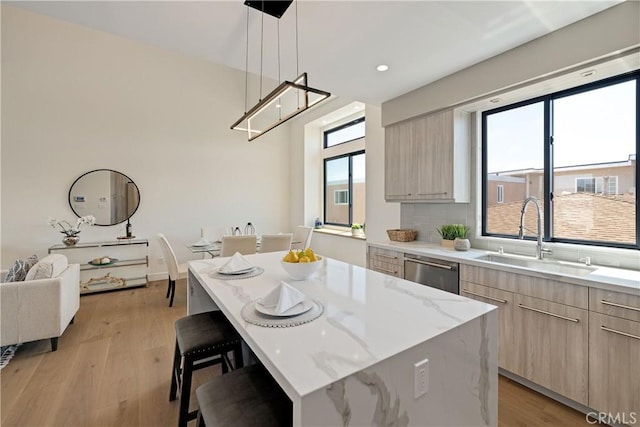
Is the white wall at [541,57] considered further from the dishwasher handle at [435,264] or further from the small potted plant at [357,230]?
the small potted plant at [357,230]

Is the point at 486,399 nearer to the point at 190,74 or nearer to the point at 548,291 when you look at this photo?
the point at 548,291

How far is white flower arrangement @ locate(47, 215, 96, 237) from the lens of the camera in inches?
172

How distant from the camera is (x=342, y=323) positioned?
1180 mm

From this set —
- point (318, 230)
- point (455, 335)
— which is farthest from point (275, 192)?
point (455, 335)

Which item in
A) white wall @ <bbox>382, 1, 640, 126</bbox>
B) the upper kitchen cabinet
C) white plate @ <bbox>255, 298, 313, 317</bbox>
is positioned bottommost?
white plate @ <bbox>255, 298, 313, 317</bbox>

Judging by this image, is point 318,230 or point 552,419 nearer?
point 552,419

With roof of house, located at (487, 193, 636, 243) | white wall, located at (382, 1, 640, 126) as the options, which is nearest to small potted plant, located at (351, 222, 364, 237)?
white wall, located at (382, 1, 640, 126)

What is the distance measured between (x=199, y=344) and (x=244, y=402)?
61 centimetres

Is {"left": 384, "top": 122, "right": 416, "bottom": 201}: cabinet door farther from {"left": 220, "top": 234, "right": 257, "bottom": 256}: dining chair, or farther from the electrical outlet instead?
the electrical outlet

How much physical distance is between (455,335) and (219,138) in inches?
217

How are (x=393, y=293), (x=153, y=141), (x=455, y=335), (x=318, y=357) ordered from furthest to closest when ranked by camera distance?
(x=153, y=141)
(x=393, y=293)
(x=455, y=335)
(x=318, y=357)

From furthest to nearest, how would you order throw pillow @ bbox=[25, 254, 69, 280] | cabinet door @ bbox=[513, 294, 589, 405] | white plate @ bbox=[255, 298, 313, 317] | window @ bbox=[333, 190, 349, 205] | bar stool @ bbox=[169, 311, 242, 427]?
window @ bbox=[333, 190, 349, 205] → throw pillow @ bbox=[25, 254, 69, 280] → cabinet door @ bbox=[513, 294, 589, 405] → bar stool @ bbox=[169, 311, 242, 427] → white plate @ bbox=[255, 298, 313, 317]

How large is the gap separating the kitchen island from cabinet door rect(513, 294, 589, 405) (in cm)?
98

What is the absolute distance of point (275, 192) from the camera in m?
6.38
